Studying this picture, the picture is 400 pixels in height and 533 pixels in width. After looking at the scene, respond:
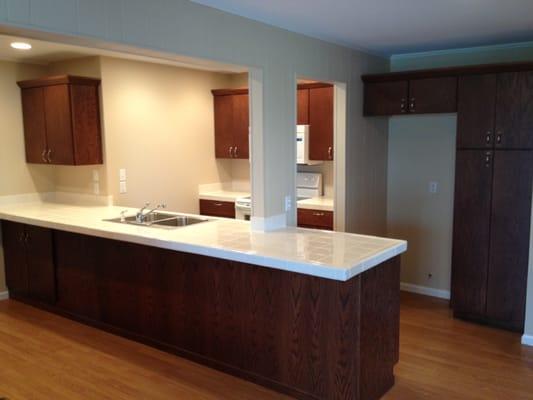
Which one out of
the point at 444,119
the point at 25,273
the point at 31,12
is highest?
the point at 31,12

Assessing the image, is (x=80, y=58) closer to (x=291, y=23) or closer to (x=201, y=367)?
(x=291, y=23)

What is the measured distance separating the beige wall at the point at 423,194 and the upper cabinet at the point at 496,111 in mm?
577

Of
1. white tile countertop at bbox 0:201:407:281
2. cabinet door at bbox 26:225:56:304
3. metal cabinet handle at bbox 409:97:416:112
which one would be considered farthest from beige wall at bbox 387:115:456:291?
cabinet door at bbox 26:225:56:304

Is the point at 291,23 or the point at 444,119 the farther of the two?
the point at 444,119

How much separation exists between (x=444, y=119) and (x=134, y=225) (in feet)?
10.0

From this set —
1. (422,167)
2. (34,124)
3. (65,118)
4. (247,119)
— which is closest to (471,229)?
(422,167)

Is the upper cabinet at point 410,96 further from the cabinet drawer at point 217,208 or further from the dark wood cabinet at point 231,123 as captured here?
the cabinet drawer at point 217,208

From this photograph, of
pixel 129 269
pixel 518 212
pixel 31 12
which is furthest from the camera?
pixel 518 212

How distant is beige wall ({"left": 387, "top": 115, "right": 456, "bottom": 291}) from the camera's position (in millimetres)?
4812

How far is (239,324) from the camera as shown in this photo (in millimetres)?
3191

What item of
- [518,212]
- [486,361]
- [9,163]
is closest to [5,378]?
[9,163]

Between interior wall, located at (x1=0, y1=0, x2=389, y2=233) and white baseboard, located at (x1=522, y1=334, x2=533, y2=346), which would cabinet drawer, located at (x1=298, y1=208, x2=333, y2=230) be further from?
white baseboard, located at (x1=522, y1=334, x2=533, y2=346)

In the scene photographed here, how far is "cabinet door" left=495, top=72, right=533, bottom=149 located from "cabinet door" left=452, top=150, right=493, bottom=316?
0.19m

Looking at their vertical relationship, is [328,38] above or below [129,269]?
above
